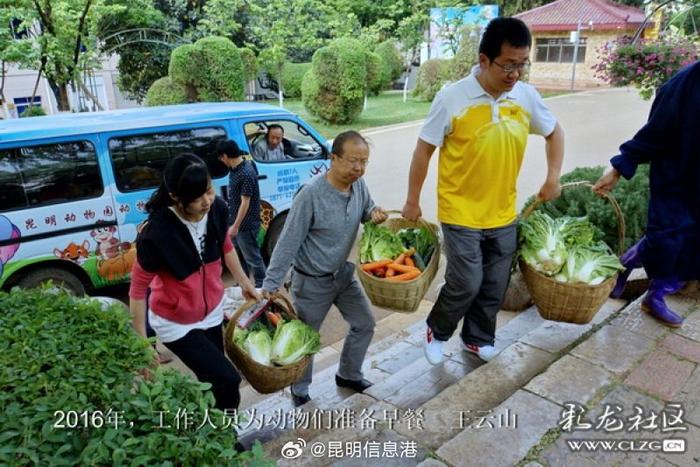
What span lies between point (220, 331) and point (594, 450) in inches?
77.2

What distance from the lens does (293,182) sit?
632 cm

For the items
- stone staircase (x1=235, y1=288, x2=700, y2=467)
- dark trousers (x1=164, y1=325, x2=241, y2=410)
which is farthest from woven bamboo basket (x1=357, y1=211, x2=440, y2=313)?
dark trousers (x1=164, y1=325, x2=241, y2=410)

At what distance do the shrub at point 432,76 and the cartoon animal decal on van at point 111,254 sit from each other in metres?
20.0

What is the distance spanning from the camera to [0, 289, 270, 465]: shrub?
4.33 ft

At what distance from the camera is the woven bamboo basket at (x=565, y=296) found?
2.91 meters

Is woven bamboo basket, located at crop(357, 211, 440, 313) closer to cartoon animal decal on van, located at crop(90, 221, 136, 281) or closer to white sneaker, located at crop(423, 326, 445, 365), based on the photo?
white sneaker, located at crop(423, 326, 445, 365)

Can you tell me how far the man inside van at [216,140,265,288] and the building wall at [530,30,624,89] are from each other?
1085 inches

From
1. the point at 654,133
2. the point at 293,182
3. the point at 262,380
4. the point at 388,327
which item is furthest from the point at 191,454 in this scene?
the point at 293,182

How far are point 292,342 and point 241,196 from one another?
258cm

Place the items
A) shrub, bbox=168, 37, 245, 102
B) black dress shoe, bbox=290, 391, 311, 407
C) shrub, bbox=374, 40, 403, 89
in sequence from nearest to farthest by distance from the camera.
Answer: black dress shoe, bbox=290, 391, 311, 407
shrub, bbox=168, 37, 245, 102
shrub, bbox=374, 40, 403, 89

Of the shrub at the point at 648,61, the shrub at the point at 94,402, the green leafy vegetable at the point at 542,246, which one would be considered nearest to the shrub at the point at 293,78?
the shrub at the point at 648,61

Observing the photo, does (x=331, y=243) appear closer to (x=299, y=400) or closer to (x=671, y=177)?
(x=299, y=400)

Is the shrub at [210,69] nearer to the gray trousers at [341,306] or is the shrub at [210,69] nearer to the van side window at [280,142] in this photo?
the van side window at [280,142]

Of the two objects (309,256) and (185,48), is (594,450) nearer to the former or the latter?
(309,256)
